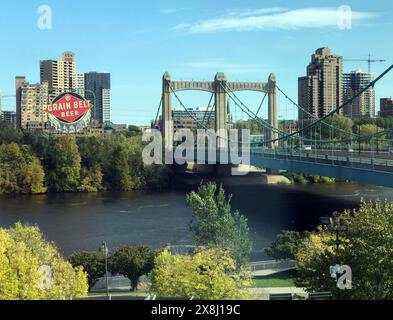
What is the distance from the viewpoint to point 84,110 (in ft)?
58.7

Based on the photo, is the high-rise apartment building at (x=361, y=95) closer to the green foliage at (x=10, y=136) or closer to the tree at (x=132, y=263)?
the tree at (x=132, y=263)

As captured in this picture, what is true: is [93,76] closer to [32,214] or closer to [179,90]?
[179,90]

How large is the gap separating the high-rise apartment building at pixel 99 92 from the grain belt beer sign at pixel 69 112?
6.59 ft

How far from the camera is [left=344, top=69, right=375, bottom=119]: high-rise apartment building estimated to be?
17.5 m

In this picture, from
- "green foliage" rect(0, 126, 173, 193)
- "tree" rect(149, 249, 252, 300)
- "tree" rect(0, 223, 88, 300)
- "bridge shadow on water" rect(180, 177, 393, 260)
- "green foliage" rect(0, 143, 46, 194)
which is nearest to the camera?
"tree" rect(149, 249, 252, 300)

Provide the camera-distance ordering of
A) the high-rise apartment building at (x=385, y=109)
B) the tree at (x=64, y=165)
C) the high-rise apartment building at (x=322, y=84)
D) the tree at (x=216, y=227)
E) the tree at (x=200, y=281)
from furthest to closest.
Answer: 1. the high-rise apartment building at (x=385, y=109)
2. the tree at (x=64, y=165)
3. the high-rise apartment building at (x=322, y=84)
4. the tree at (x=216, y=227)
5. the tree at (x=200, y=281)

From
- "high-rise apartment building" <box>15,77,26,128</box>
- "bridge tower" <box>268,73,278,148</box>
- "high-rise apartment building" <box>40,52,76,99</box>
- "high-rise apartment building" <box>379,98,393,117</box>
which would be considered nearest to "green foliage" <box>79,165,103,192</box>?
"high-rise apartment building" <box>40,52,76,99</box>

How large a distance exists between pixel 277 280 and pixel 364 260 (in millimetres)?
2345

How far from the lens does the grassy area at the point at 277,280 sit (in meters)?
5.60

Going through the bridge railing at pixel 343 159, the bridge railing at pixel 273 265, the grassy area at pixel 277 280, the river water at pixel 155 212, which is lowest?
the river water at pixel 155 212

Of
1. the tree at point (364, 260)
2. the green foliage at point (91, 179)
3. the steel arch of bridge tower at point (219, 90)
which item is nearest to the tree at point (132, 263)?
the tree at point (364, 260)

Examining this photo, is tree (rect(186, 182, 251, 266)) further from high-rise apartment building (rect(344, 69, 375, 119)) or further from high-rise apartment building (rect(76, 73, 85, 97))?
high-rise apartment building (rect(76, 73, 85, 97))

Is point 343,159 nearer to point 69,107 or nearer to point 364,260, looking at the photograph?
point 364,260

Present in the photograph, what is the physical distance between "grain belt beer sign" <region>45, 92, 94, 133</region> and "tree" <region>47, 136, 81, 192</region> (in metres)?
0.70
